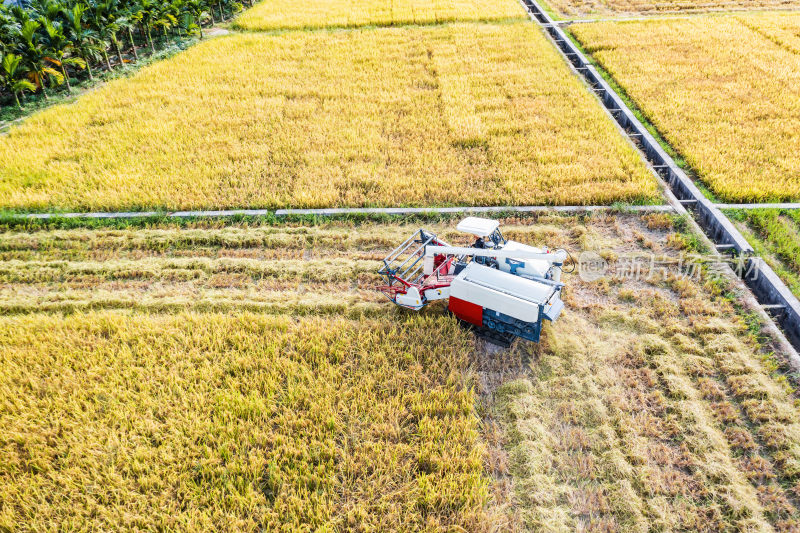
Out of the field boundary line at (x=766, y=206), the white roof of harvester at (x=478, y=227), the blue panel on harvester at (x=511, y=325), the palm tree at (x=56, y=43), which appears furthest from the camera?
the palm tree at (x=56, y=43)

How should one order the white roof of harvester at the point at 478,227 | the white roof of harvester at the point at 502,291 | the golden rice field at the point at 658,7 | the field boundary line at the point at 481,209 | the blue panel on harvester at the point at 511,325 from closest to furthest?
the white roof of harvester at the point at 502,291, the blue panel on harvester at the point at 511,325, the white roof of harvester at the point at 478,227, the field boundary line at the point at 481,209, the golden rice field at the point at 658,7

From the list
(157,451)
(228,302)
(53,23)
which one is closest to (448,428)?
(157,451)

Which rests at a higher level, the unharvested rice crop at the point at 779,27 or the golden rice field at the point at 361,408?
the unharvested rice crop at the point at 779,27

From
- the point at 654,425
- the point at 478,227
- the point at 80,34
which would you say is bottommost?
the point at 654,425

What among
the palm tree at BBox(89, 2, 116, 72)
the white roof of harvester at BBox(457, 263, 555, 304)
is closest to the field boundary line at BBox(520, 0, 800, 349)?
the white roof of harvester at BBox(457, 263, 555, 304)

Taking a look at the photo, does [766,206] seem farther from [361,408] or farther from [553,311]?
[361,408]

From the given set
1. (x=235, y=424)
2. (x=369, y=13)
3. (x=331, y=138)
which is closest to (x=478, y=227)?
(x=235, y=424)

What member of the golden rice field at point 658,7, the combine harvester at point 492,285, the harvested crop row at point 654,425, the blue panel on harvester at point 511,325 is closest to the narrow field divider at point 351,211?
the combine harvester at point 492,285

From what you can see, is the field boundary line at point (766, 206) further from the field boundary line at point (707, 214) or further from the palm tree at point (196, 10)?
the palm tree at point (196, 10)
